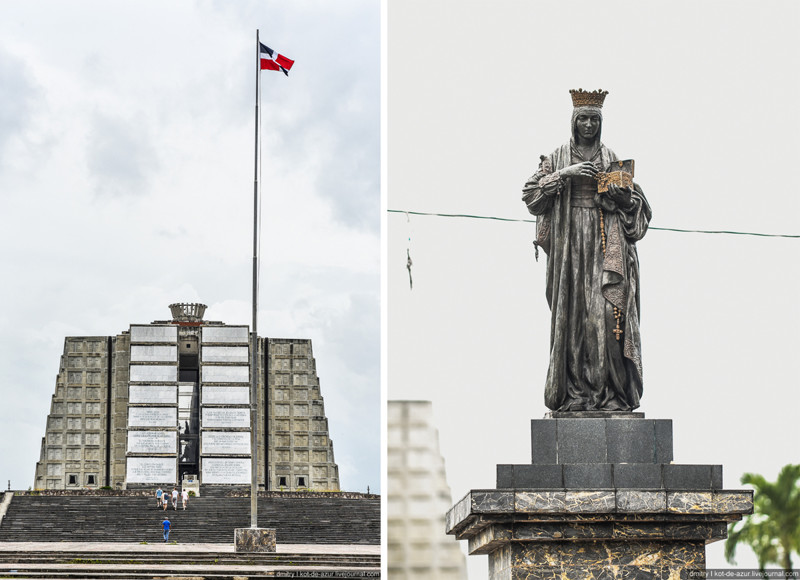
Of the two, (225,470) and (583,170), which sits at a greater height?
(583,170)

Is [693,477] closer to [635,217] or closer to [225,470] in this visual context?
[635,217]

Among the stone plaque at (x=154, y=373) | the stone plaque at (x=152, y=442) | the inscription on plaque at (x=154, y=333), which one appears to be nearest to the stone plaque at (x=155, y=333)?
the inscription on plaque at (x=154, y=333)

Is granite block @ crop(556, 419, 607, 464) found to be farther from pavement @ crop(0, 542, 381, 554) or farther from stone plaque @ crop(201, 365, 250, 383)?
stone plaque @ crop(201, 365, 250, 383)

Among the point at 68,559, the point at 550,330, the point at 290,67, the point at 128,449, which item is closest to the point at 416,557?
the point at 550,330

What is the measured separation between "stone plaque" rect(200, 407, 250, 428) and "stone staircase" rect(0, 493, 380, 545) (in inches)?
542

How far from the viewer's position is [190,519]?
33.1m

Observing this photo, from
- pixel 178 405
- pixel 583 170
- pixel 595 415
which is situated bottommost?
pixel 595 415

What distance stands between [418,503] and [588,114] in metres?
8.52

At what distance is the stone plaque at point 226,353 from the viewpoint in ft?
173

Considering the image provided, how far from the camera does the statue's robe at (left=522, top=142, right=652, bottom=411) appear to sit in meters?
7.04

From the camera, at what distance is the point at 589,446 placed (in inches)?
269

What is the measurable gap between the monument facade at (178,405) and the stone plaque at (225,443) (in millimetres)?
75

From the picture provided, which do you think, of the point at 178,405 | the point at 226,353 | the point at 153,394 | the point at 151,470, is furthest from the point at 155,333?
the point at 151,470

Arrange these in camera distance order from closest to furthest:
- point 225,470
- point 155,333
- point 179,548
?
point 179,548, point 225,470, point 155,333
